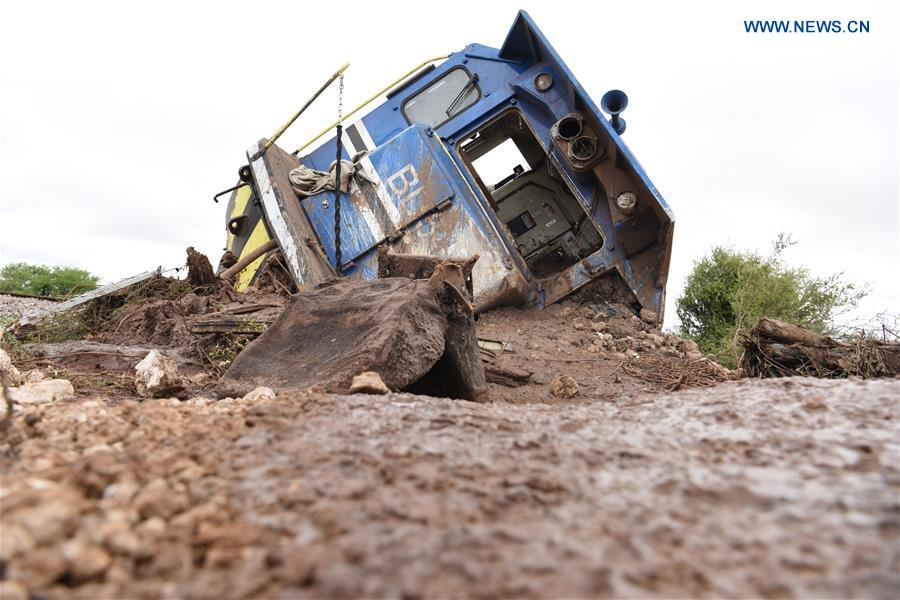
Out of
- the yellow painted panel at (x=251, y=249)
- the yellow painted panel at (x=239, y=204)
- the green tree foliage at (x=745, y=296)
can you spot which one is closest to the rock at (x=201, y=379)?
the yellow painted panel at (x=251, y=249)

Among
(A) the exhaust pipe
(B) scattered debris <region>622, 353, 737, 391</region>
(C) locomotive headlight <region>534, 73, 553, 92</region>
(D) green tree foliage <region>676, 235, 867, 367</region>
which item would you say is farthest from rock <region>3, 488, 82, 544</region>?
(D) green tree foliage <region>676, 235, 867, 367</region>

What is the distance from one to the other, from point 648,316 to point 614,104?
73.6 inches

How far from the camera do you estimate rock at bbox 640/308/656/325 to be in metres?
5.83

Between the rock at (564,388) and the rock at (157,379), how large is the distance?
196cm

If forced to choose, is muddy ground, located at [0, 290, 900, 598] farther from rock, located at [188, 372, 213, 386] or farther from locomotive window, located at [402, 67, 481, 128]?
locomotive window, located at [402, 67, 481, 128]

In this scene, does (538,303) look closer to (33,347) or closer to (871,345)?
(871,345)

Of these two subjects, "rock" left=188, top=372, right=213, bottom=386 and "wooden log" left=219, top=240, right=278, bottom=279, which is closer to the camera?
"rock" left=188, top=372, right=213, bottom=386

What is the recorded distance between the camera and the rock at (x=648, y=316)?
5.83 m

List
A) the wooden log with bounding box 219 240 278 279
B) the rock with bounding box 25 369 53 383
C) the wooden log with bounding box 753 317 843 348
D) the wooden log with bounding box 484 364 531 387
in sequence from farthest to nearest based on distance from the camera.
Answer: the wooden log with bounding box 219 240 278 279
the wooden log with bounding box 484 364 531 387
the wooden log with bounding box 753 317 843 348
the rock with bounding box 25 369 53 383

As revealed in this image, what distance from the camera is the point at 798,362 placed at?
156 inches

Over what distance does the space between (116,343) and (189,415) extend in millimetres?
3164

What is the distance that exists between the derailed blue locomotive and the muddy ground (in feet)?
12.0

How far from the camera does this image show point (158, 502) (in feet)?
3.94

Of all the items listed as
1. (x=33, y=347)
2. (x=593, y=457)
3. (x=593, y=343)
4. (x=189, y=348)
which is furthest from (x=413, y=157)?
(x=593, y=457)
